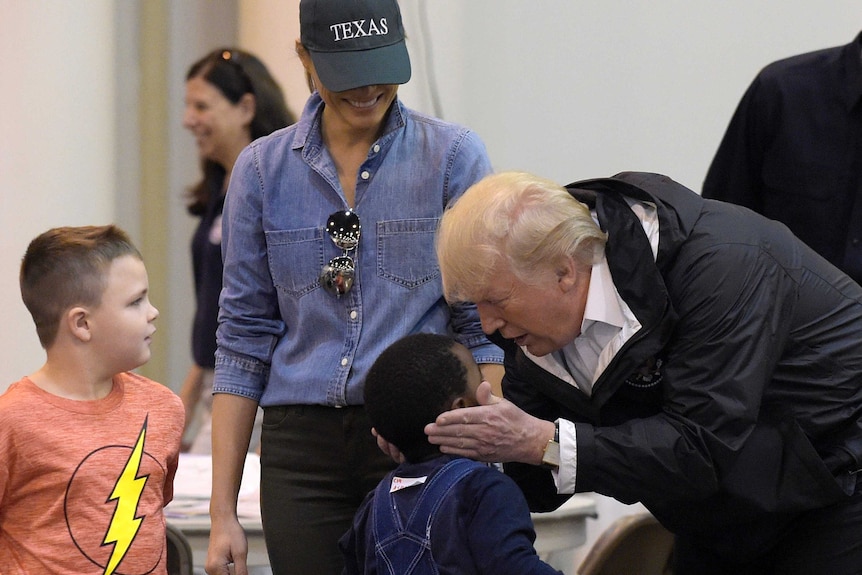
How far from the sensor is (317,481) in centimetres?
223

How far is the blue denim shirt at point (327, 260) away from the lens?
2227 mm

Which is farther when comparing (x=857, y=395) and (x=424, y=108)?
(x=424, y=108)

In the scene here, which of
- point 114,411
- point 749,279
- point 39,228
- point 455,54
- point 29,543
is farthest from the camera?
point 455,54

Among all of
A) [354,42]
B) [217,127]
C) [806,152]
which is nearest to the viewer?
[354,42]

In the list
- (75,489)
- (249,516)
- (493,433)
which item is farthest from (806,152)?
(75,489)

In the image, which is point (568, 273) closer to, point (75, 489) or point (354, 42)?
point (354, 42)

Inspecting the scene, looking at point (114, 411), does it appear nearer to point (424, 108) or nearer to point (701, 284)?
point (701, 284)

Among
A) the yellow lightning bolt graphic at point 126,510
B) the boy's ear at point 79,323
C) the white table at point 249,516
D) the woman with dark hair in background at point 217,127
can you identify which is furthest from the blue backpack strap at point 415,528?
the woman with dark hair in background at point 217,127

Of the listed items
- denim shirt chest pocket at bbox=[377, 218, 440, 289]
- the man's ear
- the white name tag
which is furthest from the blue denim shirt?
the man's ear

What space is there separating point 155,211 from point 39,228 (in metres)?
0.88

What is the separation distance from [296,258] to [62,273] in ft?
1.54

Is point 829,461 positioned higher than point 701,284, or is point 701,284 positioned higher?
point 701,284

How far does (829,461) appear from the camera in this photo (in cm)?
193

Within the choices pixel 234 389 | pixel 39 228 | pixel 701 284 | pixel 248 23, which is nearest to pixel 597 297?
pixel 701 284
